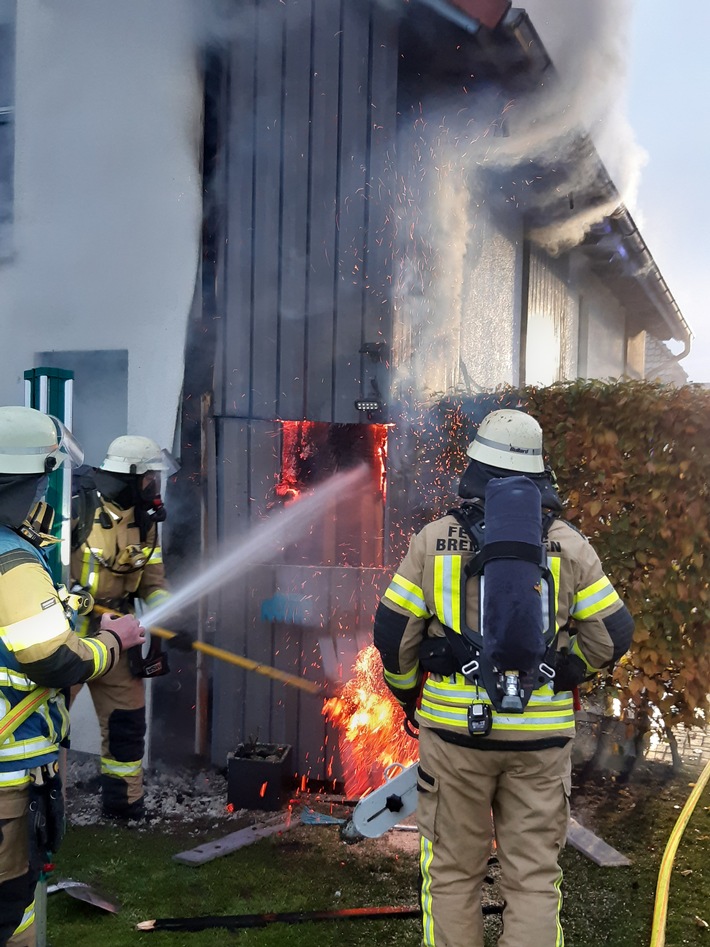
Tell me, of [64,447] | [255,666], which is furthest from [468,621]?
[255,666]

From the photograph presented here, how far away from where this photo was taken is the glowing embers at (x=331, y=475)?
5.71 metres

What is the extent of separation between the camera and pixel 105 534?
514 cm

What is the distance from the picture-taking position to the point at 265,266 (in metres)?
5.79

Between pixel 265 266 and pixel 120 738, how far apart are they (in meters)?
3.33

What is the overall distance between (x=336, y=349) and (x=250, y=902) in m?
3.40

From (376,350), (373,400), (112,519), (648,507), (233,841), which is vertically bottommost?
(233,841)

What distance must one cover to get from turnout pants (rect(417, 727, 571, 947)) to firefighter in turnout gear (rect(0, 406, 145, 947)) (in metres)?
1.40

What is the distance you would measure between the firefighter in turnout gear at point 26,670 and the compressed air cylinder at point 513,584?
1.49 metres

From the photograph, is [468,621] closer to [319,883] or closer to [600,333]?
[319,883]

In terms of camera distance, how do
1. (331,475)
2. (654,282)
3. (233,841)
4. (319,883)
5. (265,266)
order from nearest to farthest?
(319,883)
(233,841)
(265,266)
(331,475)
(654,282)

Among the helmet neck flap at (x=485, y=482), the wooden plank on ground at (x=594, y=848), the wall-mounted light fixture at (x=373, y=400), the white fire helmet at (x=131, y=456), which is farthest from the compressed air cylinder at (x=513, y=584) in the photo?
the white fire helmet at (x=131, y=456)

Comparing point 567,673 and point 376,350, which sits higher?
point 376,350

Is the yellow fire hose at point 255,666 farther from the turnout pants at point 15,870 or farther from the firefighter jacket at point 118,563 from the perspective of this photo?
the turnout pants at point 15,870

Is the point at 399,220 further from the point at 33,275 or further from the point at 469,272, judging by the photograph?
the point at 33,275
